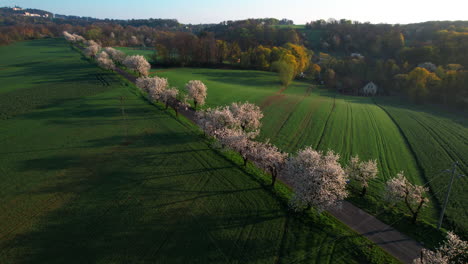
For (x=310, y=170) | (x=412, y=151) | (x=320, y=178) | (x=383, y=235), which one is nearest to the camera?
(x=383, y=235)

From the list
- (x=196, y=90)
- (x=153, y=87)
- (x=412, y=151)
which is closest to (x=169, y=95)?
(x=153, y=87)

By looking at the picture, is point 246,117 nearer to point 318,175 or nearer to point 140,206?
A: point 318,175

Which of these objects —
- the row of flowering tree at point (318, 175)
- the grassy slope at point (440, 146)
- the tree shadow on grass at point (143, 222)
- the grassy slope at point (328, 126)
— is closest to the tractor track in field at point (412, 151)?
the grassy slope at point (440, 146)

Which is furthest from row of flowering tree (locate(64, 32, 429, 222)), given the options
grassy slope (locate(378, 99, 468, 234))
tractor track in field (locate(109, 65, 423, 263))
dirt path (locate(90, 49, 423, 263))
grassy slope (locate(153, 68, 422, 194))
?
grassy slope (locate(153, 68, 422, 194))

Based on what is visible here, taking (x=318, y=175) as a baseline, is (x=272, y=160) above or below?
below

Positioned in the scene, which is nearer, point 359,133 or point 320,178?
point 320,178

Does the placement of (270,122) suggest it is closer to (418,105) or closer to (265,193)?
(265,193)

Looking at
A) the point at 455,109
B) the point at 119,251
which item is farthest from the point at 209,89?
the point at 455,109
